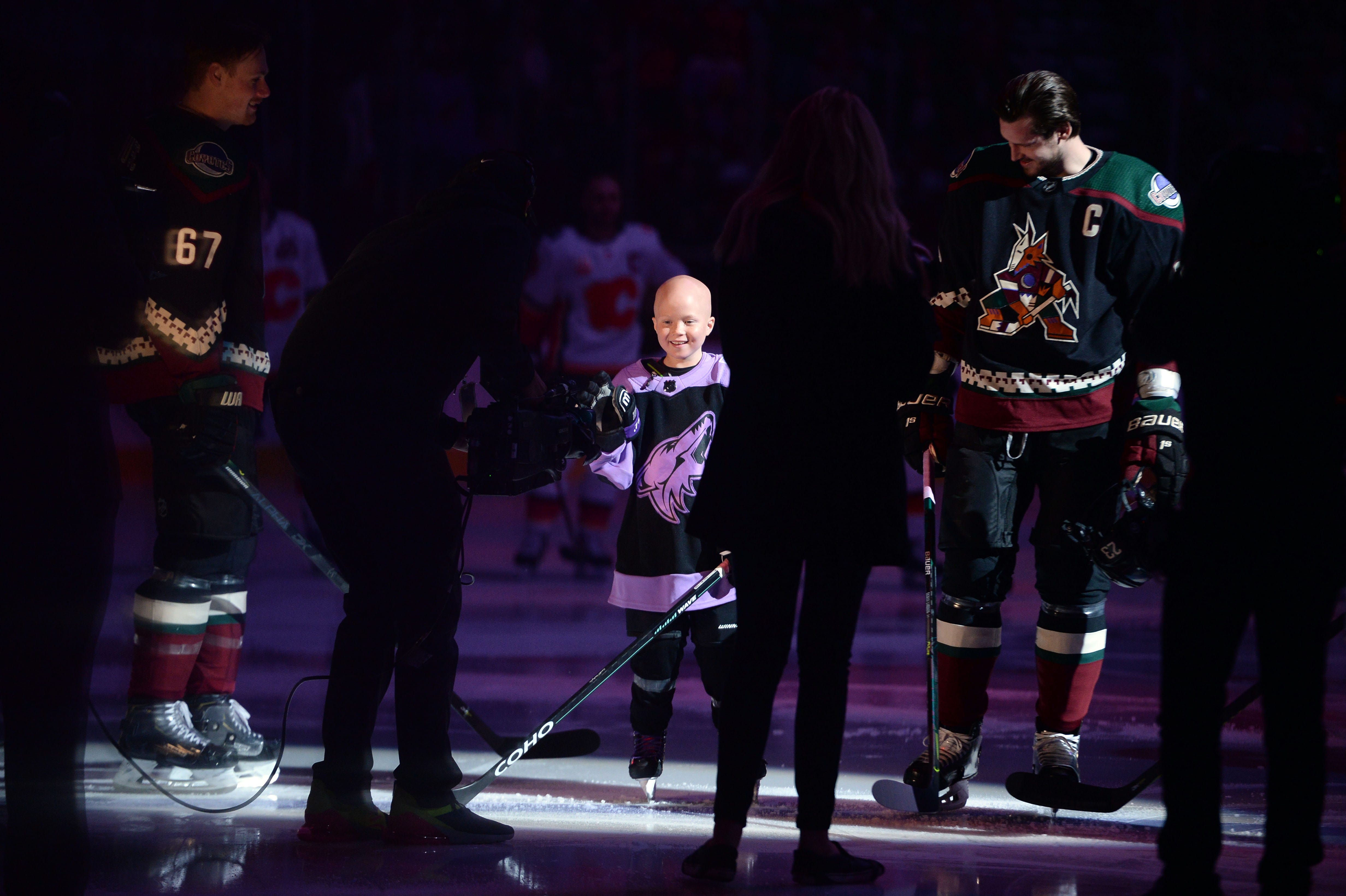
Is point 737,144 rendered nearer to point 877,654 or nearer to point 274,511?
point 877,654

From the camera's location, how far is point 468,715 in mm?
3445

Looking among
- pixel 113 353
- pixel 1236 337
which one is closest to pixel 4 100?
pixel 113 353

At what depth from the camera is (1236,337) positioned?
2.41 m

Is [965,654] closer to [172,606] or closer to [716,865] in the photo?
[716,865]

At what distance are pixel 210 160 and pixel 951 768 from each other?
225 centimetres

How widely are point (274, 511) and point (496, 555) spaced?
3717 mm

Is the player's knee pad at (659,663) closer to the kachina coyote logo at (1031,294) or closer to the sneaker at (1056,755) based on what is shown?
the sneaker at (1056,755)

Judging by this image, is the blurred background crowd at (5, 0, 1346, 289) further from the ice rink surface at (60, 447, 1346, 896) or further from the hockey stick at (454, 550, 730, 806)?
the hockey stick at (454, 550, 730, 806)

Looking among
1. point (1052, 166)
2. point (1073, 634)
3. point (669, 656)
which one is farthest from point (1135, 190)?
point (669, 656)

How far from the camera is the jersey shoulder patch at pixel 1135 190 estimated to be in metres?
3.25

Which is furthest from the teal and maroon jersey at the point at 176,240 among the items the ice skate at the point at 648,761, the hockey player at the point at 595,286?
the hockey player at the point at 595,286

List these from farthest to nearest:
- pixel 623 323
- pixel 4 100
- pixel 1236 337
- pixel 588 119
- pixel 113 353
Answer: pixel 588 119 < pixel 623 323 < pixel 113 353 < pixel 1236 337 < pixel 4 100

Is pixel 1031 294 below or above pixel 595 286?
above

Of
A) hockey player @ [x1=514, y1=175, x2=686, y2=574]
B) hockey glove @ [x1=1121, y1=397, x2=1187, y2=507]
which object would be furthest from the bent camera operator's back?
hockey player @ [x1=514, y1=175, x2=686, y2=574]
